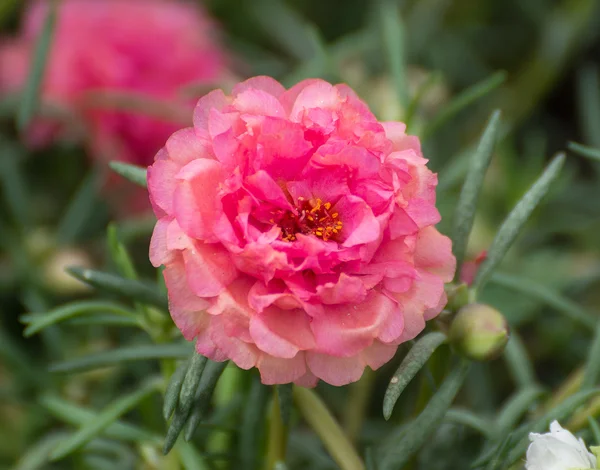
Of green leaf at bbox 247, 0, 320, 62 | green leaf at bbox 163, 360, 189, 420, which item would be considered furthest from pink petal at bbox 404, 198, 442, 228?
green leaf at bbox 247, 0, 320, 62

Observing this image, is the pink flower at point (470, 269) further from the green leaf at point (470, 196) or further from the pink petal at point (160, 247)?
the pink petal at point (160, 247)

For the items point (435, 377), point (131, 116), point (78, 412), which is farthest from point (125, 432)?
point (131, 116)

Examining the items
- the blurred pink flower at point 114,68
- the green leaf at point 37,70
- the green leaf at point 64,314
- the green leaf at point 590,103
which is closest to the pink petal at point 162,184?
the green leaf at point 64,314

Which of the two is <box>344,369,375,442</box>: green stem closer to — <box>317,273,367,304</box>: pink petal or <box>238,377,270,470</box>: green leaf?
<box>238,377,270,470</box>: green leaf

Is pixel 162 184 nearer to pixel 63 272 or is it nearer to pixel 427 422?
pixel 427 422

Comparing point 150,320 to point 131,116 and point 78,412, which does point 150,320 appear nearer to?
point 78,412

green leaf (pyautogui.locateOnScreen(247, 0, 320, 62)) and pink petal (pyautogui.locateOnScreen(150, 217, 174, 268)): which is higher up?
pink petal (pyautogui.locateOnScreen(150, 217, 174, 268))

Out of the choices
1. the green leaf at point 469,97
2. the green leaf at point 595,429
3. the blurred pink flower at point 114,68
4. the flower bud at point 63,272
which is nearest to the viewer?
the green leaf at point 595,429
